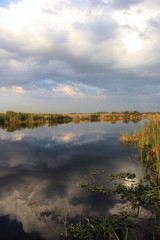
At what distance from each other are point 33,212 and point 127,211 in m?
3.52

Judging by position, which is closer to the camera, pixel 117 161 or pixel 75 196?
pixel 75 196

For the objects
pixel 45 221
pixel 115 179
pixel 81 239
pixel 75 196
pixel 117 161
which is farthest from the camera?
pixel 117 161

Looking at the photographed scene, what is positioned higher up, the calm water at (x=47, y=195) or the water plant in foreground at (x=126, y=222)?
the water plant in foreground at (x=126, y=222)

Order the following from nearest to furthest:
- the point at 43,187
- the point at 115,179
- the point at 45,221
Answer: the point at 45,221
the point at 43,187
the point at 115,179

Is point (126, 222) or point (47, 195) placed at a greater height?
point (126, 222)

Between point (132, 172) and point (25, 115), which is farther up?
point (25, 115)

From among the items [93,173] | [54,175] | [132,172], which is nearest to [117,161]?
[132,172]

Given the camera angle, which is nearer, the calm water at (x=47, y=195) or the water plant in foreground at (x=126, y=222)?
the water plant in foreground at (x=126, y=222)

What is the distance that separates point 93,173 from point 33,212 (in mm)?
4566

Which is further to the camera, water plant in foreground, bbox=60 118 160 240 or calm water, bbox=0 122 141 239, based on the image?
calm water, bbox=0 122 141 239

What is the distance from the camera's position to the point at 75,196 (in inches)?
254

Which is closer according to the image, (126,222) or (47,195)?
(126,222)

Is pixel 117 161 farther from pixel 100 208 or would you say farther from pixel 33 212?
pixel 33 212

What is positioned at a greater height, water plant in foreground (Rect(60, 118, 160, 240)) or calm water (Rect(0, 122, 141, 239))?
water plant in foreground (Rect(60, 118, 160, 240))
